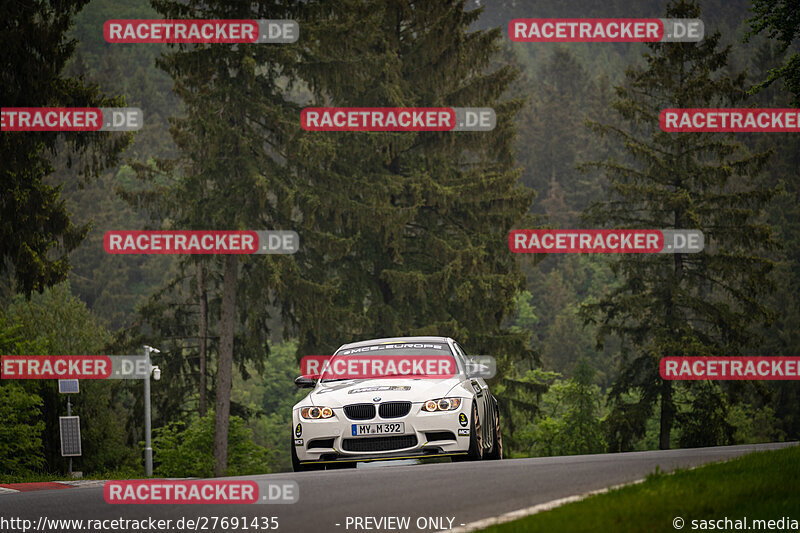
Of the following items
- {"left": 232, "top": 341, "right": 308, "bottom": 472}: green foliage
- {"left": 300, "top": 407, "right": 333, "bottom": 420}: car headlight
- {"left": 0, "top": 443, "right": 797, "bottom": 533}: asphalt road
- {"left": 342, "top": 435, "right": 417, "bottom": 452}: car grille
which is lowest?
{"left": 232, "top": 341, "right": 308, "bottom": 472}: green foliage

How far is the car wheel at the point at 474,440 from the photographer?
1338 cm

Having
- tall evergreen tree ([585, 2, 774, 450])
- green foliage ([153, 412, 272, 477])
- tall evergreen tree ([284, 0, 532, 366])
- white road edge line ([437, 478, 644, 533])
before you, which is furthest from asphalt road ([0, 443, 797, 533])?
tall evergreen tree ([585, 2, 774, 450])

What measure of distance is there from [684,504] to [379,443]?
5093mm

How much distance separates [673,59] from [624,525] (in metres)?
34.1

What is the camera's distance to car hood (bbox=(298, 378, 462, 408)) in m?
13.1

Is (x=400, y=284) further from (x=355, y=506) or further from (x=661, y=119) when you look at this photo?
A: (x=355, y=506)

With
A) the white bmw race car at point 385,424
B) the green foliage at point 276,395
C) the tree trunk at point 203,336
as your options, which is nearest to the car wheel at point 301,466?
the white bmw race car at point 385,424

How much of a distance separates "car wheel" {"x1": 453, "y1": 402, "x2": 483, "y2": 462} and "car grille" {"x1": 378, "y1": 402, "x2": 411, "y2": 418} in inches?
34.0

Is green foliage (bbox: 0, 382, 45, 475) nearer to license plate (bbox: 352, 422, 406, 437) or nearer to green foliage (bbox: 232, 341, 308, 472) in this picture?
license plate (bbox: 352, 422, 406, 437)

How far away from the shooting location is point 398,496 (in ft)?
32.8

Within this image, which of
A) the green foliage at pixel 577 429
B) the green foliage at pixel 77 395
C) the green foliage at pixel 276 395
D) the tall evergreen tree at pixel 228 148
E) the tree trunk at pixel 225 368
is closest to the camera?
the green foliage at pixel 77 395

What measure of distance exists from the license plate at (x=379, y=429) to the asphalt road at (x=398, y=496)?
1.54ft

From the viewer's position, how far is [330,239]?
3634 cm

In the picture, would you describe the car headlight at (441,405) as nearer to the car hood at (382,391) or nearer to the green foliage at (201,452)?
the car hood at (382,391)
